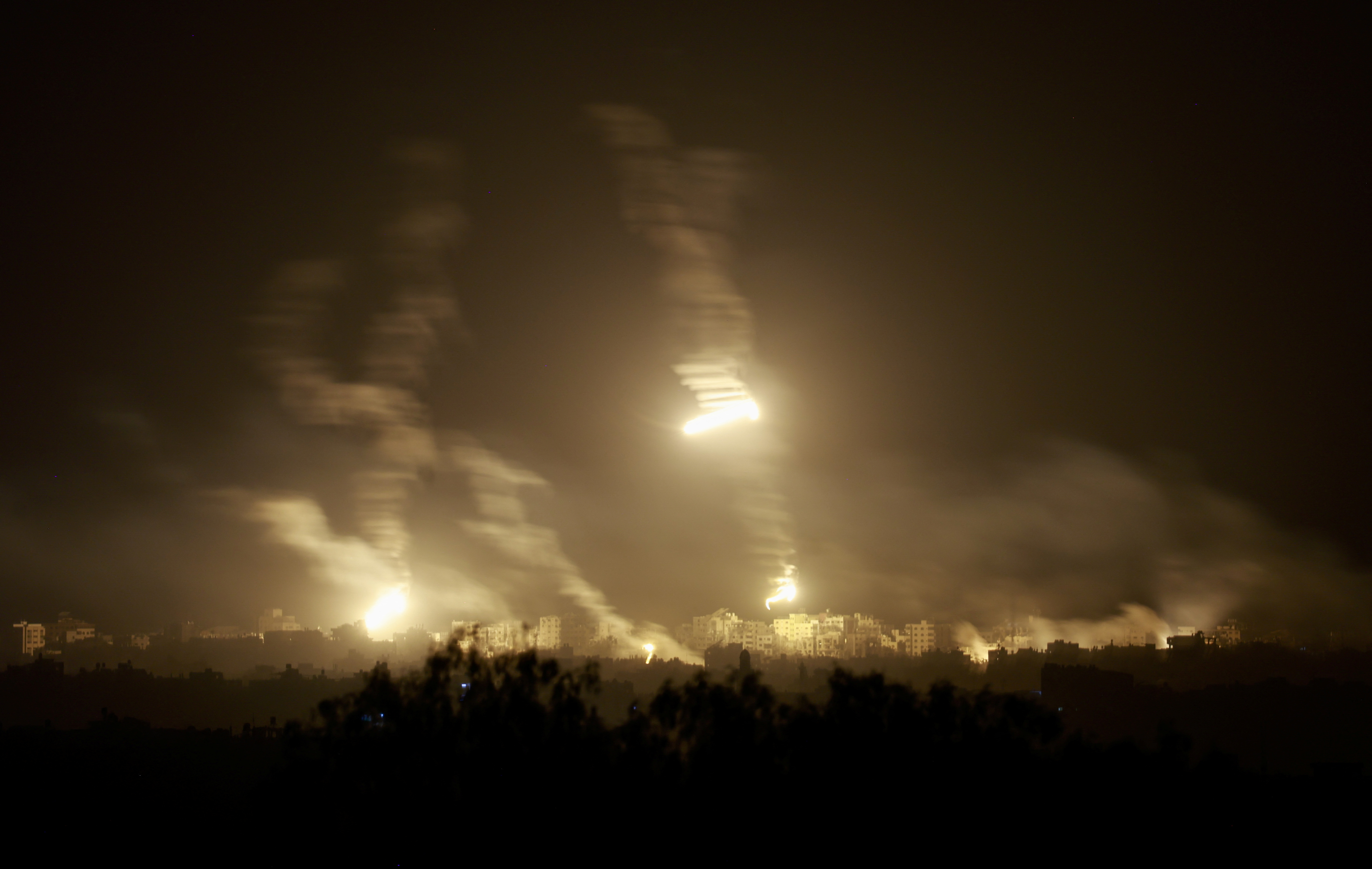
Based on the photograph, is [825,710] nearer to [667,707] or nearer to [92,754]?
[667,707]

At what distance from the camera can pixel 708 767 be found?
34.3 metres

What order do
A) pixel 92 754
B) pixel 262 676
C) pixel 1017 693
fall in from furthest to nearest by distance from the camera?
pixel 262 676 → pixel 92 754 → pixel 1017 693

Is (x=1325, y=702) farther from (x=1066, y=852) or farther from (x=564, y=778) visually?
(x=564, y=778)

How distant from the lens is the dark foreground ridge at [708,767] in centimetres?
3378

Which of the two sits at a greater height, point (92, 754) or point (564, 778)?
point (564, 778)

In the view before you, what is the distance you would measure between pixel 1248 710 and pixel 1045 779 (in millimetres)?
68863

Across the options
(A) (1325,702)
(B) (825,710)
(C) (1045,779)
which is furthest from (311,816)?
(A) (1325,702)

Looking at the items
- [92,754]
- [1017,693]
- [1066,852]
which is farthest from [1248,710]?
[92,754]

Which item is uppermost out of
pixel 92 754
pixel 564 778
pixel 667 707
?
pixel 667 707

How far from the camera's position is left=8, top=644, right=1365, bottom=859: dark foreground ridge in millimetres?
33781

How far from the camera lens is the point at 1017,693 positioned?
136 feet

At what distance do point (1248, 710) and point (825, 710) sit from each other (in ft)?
243

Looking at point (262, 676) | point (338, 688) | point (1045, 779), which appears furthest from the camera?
point (262, 676)

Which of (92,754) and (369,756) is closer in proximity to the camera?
(369,756)
